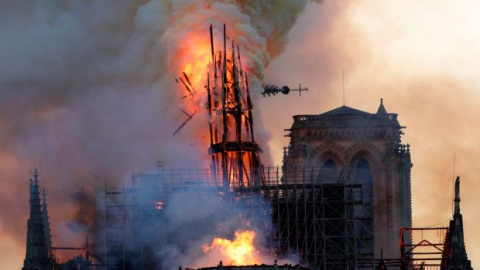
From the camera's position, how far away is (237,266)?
618ft

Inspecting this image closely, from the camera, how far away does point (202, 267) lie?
19812 cm

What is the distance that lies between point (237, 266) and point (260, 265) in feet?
6.58

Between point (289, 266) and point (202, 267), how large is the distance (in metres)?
10.9

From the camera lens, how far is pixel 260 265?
621 feet

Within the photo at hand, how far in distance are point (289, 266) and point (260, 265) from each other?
6.88 feet

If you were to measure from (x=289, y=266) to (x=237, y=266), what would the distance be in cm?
392

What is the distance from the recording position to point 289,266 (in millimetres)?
189375

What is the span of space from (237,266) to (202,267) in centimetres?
1024

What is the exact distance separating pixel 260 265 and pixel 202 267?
9.77 meters
